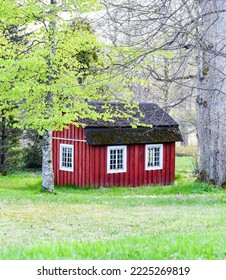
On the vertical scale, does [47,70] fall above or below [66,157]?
above

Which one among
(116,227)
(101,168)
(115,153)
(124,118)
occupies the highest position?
(124,118)

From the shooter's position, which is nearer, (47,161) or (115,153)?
(47,161)

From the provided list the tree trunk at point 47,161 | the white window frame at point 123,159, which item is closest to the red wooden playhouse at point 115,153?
the white window frame at point 123,159

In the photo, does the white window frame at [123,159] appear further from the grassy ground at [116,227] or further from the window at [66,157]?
the grassy ground at [116,227]

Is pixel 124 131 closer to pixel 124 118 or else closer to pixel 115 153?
pixel 124 118

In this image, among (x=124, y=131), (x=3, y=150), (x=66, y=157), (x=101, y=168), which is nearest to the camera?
(x=101, y=168)

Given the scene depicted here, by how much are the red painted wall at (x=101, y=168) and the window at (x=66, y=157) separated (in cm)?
20

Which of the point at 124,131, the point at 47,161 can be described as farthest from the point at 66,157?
the point at 47,161

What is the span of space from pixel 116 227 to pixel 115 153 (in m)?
13.7

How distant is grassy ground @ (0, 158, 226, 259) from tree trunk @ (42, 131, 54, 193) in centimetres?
285

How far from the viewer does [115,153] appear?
24312mm

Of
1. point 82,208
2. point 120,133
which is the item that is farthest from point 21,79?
point 120,133

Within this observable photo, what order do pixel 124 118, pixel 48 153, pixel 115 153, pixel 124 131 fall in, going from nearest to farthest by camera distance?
pixel 48 153
pixel 115 153
pixel 124 131
pixel 124 118

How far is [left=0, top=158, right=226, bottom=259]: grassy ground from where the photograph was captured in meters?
6.24
